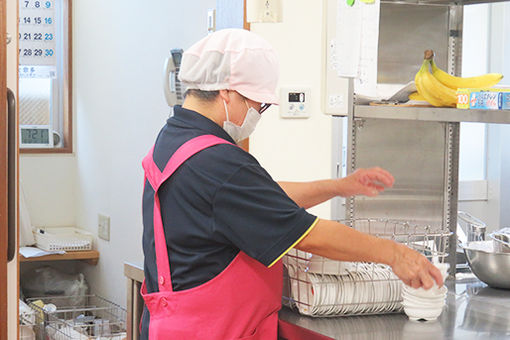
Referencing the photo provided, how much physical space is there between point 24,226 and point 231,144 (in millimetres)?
3053

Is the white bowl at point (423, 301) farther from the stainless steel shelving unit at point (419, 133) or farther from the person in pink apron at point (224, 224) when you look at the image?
the stainless steel shelving unit at point (419, 133)

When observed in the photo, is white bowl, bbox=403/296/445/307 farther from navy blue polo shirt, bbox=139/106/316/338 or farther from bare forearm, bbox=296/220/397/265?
navy blue polo shirt, bbox=139/106/316/338

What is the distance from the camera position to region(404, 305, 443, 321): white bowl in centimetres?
179

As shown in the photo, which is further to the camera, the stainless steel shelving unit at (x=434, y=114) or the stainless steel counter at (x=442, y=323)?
the stainless steel shelving unit at (x=434, y=114)

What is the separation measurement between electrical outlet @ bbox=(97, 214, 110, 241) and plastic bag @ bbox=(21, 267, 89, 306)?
0.31 m

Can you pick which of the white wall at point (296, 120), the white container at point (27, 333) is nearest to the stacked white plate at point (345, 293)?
the white wall at point (296, 120)

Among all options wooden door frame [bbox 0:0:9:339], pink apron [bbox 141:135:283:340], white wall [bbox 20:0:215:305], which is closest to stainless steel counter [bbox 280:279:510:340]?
pink apron [bbox 141:135:283:340]

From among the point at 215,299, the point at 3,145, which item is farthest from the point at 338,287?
the point at 3,145

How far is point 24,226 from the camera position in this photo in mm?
4480

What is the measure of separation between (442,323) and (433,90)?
0.66 m

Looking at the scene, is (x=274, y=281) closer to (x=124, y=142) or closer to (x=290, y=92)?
(x=290, y=92)

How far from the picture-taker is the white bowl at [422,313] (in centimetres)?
179

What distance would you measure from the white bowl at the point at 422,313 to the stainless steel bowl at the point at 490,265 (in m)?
0.45

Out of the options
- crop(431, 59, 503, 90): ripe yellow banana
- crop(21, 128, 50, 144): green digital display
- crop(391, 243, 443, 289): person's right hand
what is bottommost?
crop(391, 243, 443, 289): person's right hand
